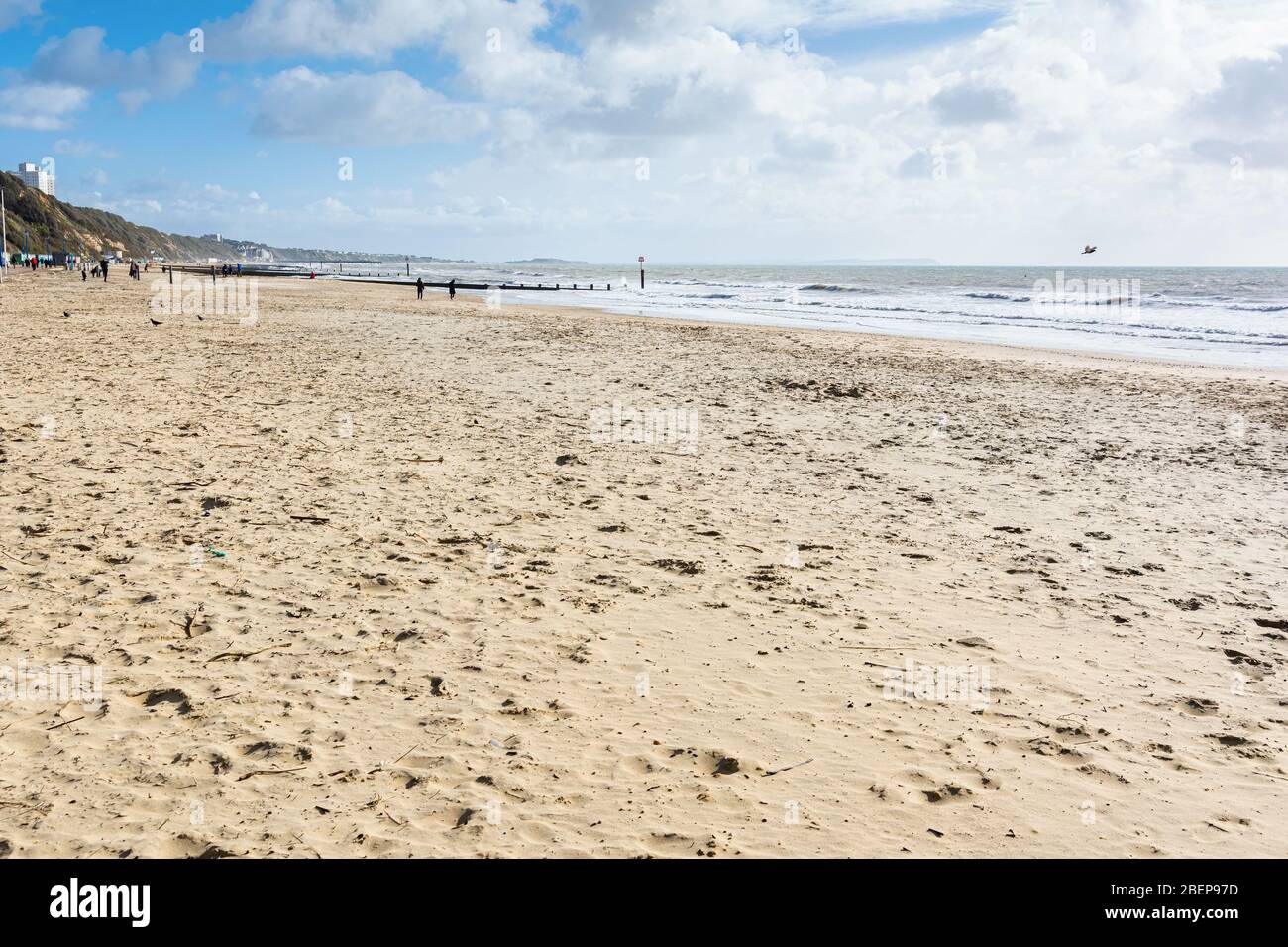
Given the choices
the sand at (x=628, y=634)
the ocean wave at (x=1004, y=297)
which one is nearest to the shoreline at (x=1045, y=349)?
the sand at (x=628, y=634)

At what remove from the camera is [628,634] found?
5.81 m

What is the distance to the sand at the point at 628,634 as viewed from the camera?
3.88 meters

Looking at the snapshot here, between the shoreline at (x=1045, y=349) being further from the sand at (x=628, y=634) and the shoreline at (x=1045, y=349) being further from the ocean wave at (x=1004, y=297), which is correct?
the ocean wave at (x=1004, y=297)

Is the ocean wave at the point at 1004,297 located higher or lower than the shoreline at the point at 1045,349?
higher

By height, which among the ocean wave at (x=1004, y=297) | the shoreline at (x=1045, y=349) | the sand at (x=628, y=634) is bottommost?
the sand at (x=628, y=634)

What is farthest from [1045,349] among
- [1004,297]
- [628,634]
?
[1004,297]

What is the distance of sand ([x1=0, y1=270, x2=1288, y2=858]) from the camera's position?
153 inches

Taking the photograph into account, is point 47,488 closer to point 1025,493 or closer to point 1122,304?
point 1025,493

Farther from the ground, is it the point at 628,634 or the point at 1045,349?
the point at 1045,349

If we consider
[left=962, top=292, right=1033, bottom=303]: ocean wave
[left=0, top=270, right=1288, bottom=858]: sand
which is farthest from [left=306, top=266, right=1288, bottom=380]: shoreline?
[left=962, top=292, right=1033, bottom=303]: ocean wave

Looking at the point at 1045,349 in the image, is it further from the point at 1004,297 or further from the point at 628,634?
the point at 1004,297

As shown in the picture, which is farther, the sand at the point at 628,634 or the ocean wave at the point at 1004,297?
the ocean wave at the point at 1004,297

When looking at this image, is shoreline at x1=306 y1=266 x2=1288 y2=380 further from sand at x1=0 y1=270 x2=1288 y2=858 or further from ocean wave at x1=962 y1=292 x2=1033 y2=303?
ocean wave at x1=962 y1=292 x2=1033 y2=303
